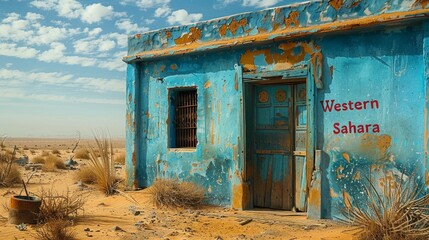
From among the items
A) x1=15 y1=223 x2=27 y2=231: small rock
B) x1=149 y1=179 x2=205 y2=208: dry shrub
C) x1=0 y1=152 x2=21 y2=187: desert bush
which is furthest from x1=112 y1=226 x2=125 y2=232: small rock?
x1=0 y1=152 x2=21 y2=187: desert bush

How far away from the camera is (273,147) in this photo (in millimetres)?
6961

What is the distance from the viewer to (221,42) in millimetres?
7309

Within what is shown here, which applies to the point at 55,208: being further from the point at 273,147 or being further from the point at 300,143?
the point at 300,143

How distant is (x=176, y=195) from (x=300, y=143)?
2518 mm

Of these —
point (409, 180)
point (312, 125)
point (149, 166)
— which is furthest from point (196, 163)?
point (409, 180)

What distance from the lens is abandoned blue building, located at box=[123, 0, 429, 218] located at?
5551 millimetres

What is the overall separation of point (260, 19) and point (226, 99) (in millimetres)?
1611

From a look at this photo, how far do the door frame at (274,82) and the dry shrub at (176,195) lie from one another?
39.5 inches

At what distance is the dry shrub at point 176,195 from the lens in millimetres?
7129

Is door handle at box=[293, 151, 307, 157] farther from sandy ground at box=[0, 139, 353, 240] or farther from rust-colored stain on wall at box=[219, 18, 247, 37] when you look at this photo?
rust-colored stain on wall at box=[219, 18, 247, 37]

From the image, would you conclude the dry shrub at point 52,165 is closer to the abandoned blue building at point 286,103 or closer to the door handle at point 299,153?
the abandoned blue building at point 286,103

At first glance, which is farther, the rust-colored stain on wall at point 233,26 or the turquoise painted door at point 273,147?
the rust-colored stain on wall at point 233,26

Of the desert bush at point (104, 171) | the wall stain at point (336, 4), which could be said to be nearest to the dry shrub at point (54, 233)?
the desert bush at point (104, 171)

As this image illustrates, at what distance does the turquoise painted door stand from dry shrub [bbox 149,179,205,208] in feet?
3.65
